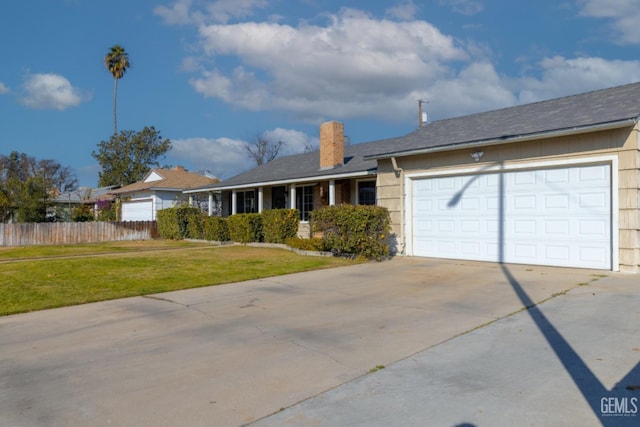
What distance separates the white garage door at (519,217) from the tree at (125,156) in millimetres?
45095

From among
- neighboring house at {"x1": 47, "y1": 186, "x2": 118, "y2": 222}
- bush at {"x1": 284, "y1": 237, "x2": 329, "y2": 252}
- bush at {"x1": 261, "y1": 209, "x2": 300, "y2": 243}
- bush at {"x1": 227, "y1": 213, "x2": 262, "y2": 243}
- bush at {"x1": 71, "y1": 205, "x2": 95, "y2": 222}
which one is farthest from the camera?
bush at {"x1": 71, "y1": 205, "x2": 95, "y2": 222}

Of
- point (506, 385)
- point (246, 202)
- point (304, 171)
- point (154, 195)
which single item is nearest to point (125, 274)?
point (506, 385)

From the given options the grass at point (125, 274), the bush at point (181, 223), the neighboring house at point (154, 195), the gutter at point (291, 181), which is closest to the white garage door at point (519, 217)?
the grass at point (125, 274)

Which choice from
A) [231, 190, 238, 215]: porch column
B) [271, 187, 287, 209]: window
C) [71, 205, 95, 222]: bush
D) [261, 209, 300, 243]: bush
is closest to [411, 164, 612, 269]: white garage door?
[261, 209, 300, 243]: bush

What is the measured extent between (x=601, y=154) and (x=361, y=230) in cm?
633

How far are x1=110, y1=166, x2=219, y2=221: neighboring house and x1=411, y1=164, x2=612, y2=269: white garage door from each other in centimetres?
2030

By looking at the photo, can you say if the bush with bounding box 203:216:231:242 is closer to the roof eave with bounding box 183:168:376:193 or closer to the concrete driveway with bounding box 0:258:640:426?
the roof eave with bounding box 183:168:376:193

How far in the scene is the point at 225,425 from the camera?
12.1 feet

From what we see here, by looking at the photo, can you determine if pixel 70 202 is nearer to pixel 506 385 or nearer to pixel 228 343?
pixel 228 343

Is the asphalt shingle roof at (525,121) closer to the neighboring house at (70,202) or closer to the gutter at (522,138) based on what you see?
the gutter at (522,138)

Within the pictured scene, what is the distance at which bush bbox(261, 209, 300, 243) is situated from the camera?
1930cm

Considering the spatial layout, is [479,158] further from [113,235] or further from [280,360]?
[113,235]

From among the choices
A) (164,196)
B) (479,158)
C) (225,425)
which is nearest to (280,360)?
(225,425)

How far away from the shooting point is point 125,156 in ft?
172
